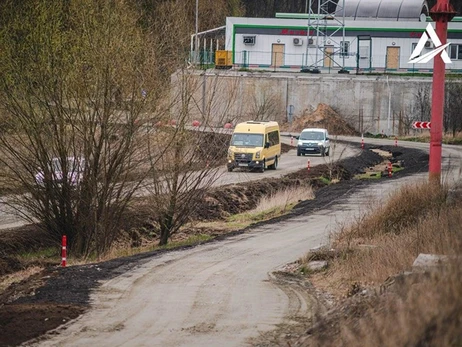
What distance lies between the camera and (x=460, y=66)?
7738cm

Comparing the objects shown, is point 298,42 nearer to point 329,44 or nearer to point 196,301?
point 329,44

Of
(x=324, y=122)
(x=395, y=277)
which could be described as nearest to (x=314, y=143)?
(x=324, y=122)

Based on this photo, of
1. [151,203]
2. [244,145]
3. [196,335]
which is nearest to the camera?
[196,335]

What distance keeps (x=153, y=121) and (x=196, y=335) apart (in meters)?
12.7

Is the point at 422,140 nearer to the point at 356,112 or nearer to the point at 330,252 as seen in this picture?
the point at 356,112

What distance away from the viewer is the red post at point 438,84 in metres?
20.7

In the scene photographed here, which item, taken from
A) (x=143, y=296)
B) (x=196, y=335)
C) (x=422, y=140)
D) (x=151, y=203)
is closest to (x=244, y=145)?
(x=151, y=203)

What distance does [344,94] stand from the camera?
71.5 m

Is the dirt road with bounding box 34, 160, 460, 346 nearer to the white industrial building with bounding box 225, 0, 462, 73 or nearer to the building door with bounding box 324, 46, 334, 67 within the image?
the building door with bounding box 324, 46, 334, 67

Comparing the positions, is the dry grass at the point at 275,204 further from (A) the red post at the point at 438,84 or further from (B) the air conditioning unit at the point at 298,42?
(B) the air conditioning unit at the point at 298,42

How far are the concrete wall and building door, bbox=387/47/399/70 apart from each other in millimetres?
6322

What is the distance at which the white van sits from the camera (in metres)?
55.2

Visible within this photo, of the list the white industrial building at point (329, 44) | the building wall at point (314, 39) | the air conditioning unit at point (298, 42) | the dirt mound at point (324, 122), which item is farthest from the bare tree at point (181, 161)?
the air conditioning unit at point (298, 42)

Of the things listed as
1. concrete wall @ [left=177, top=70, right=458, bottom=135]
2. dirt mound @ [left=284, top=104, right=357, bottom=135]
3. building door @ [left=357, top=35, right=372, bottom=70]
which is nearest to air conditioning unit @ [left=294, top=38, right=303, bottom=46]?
building door @ [left=357, top=35, right=372, bottom=70]
